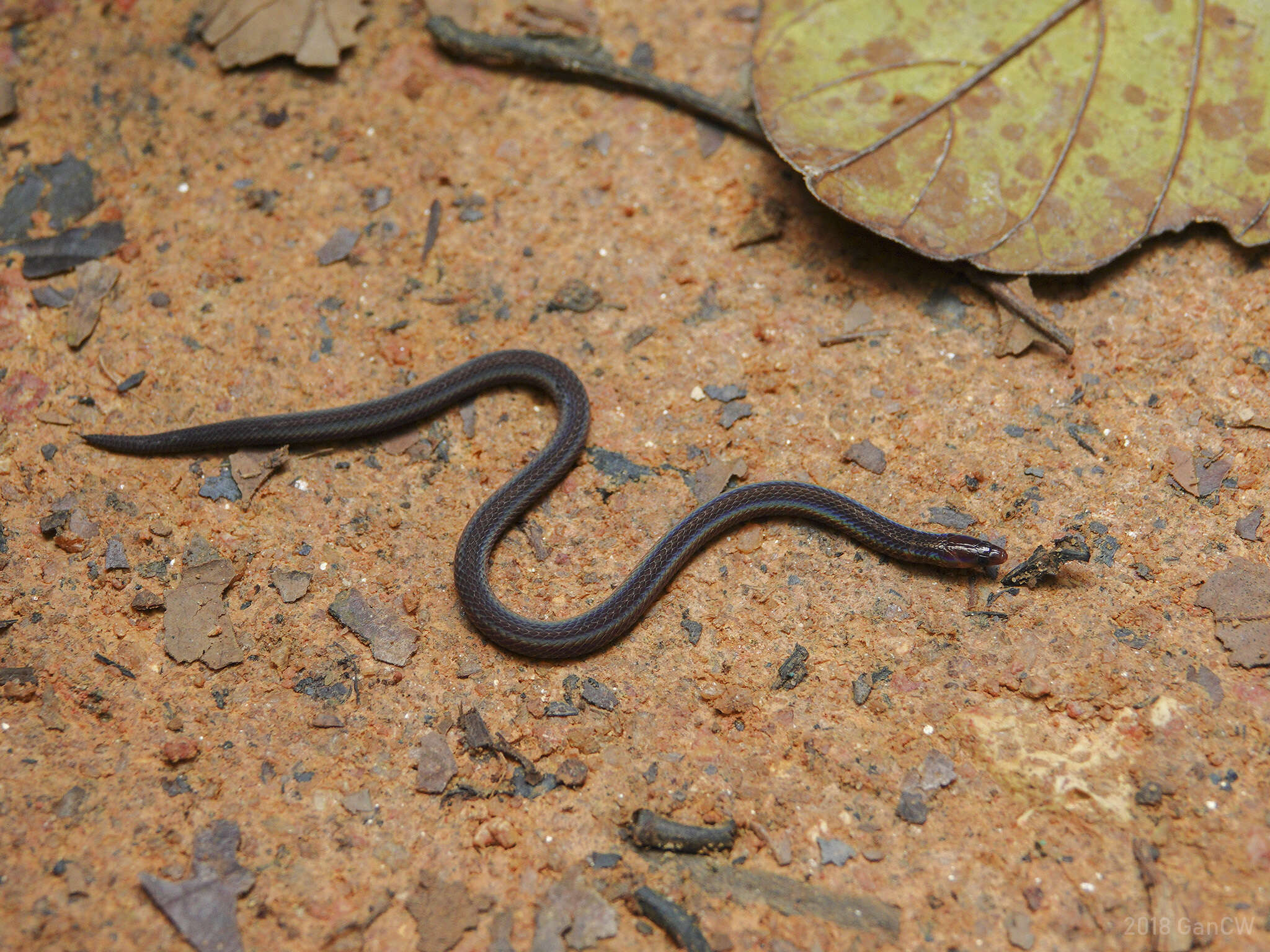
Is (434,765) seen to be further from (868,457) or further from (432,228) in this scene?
(432,228)

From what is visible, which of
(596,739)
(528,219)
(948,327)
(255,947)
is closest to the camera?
(255,947)

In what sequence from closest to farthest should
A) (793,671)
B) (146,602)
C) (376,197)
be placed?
(793,671), (146,602), (376,197)

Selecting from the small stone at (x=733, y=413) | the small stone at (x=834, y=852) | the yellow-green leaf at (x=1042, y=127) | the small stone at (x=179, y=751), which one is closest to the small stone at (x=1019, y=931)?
the small stone at (x=834, y=852)

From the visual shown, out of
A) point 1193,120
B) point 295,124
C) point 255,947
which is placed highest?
point 1193,120

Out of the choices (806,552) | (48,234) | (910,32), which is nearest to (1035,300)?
(910,32)

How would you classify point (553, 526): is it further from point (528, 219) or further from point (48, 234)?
point (48, 234)

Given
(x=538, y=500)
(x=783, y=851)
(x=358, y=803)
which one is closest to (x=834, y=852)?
(x=783, y=851)

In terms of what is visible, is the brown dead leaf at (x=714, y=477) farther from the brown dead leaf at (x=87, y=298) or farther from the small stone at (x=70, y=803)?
the brown dead leaf at (x=87, y=298)

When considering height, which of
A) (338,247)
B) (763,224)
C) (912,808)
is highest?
(763,224)
